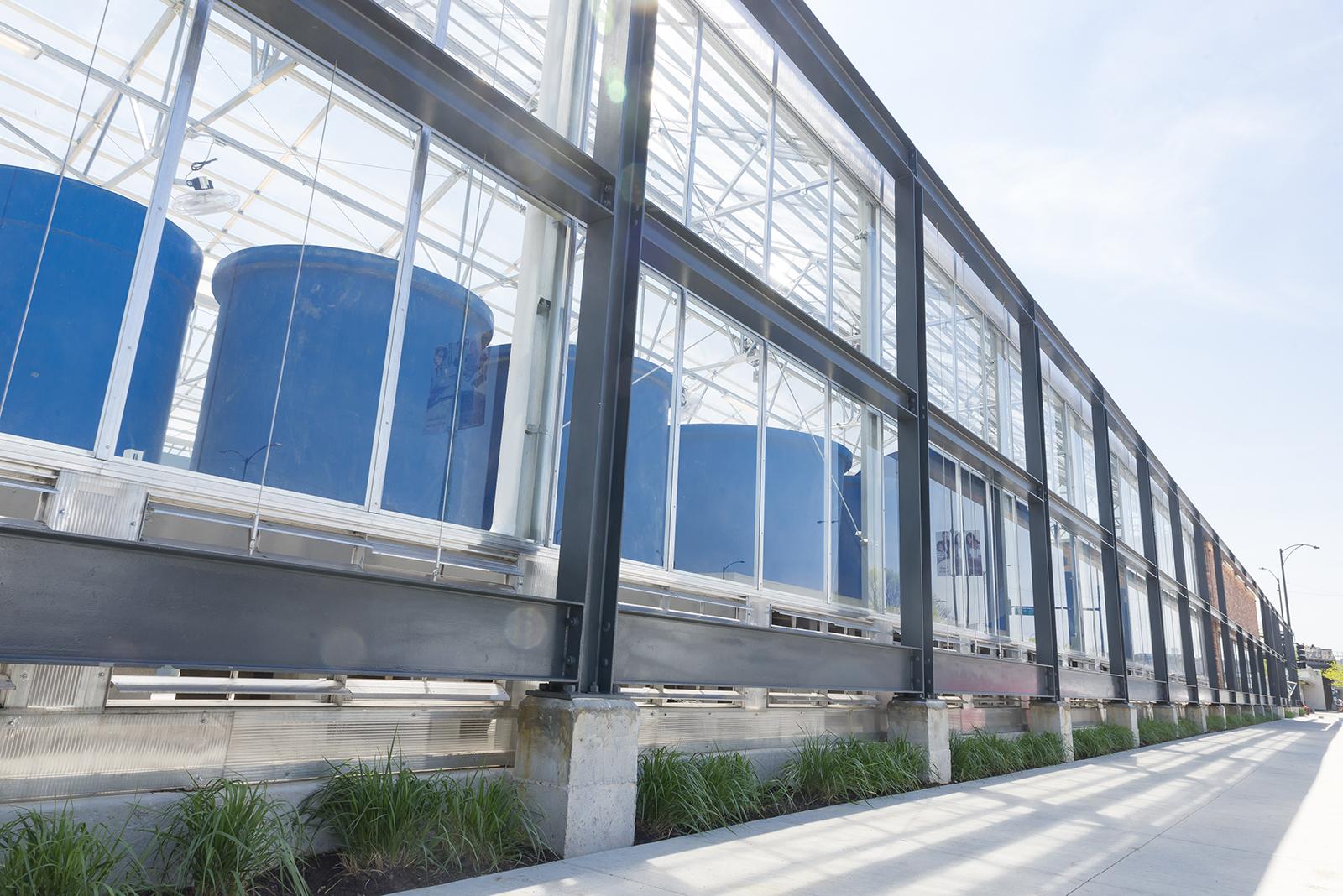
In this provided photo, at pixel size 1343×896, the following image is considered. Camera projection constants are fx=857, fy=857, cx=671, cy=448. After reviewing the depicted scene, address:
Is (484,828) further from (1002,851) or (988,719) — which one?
(988,719)

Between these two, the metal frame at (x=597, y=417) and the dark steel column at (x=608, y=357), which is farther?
the dark steel column at (x=608, y=357)

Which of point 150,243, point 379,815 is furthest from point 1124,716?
point 150,243

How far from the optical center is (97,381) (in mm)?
4559

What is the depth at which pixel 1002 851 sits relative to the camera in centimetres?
618

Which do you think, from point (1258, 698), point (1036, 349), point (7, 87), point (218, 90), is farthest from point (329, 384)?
point (1258, 698)

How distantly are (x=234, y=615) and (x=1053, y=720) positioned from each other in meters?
14.3

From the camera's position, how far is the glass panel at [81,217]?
4.29 meters

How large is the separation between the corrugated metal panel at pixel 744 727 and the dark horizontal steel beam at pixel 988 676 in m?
1.36

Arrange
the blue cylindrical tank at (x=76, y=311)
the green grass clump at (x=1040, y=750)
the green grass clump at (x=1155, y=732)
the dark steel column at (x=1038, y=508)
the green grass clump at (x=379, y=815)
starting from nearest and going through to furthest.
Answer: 1. the blue cylindrical tank at (x=76, y=311)
2. the green grass clump at (x=379, y=815)
3. the green grass clump at (x=1040, y=750)
4. the dark steel column at (x=1038, y=508)
5. the green grass clump at (x=1155, y=732)

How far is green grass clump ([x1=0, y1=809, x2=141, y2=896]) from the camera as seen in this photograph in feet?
11.2

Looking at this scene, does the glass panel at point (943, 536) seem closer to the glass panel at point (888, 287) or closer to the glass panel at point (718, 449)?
the glass panel at point (888, 287)

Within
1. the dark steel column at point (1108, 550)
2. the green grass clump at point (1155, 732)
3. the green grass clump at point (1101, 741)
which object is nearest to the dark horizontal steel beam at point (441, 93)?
the green grass clump at point (1101, 741)

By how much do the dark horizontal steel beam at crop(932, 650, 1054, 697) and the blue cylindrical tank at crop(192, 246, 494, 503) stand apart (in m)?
7.92

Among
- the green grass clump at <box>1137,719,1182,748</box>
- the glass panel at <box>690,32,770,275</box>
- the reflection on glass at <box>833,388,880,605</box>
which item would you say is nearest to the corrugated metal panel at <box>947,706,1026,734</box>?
the reflection on glass at <box>833,388,880,605</box>
